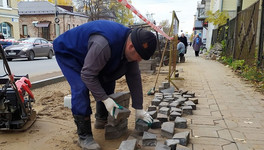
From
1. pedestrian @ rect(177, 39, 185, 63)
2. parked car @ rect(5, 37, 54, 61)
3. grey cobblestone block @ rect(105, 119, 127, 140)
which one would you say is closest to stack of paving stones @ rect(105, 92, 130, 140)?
grey cobblestone block @ rect(105, 119, 127, 140)

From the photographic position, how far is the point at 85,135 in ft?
8.63

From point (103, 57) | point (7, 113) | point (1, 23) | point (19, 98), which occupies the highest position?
point (1, 23)

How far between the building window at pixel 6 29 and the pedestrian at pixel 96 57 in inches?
1052

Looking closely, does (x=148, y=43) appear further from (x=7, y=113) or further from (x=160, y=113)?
(x=7, y=113)

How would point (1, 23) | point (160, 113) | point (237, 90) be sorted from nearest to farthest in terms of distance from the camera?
point (160, 113) → point (237, 90) → point (1, 23)

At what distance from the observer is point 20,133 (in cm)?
302

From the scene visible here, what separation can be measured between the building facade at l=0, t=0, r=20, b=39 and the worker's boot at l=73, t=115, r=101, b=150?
26202 mm

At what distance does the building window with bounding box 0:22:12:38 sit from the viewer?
2564cm

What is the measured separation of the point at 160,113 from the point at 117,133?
91cm

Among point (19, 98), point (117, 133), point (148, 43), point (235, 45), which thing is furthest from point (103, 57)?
point (235, 45)

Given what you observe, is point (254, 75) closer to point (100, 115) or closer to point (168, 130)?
point (168, 130)

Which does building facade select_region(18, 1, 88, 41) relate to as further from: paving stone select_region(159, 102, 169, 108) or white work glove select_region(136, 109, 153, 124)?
white work glove select_region(136, 109, 153, 124)

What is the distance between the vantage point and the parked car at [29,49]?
44.0ft

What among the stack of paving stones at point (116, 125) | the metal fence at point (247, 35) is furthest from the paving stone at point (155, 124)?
the metal fence at point (247, 35)
